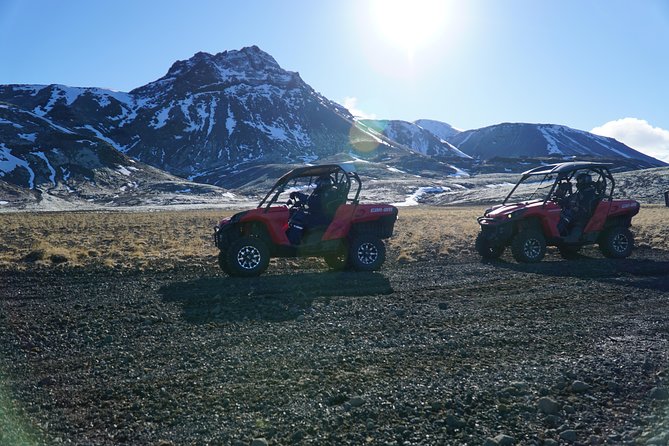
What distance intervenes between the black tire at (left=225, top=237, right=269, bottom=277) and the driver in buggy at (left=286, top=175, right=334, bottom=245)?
3.21 feet

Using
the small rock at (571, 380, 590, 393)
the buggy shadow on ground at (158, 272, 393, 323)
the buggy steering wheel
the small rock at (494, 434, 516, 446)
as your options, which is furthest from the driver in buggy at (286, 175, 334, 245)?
the small rock at (494, 434, 516, 446)

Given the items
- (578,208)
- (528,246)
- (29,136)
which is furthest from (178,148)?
(528,246)

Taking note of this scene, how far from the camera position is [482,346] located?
5617mm

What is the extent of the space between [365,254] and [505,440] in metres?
8.07

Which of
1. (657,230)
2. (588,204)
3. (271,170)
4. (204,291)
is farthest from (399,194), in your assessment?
(204,291)

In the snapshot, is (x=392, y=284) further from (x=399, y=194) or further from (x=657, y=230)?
(x=399, y=194)

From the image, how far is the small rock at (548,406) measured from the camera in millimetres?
3946

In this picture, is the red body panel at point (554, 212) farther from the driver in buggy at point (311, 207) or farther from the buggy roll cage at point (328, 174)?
the driver in buggy at point (311, 207)

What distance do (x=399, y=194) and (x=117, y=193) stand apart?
57550 mm

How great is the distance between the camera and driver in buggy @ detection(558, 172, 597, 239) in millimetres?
13656

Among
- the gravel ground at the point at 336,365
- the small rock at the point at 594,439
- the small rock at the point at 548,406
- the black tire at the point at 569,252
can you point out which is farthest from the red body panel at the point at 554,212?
the small rock at the point at 594,439

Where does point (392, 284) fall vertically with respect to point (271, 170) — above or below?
below

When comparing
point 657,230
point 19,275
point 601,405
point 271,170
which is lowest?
point 19,275

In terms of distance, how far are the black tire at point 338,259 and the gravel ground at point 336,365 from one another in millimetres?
2386
